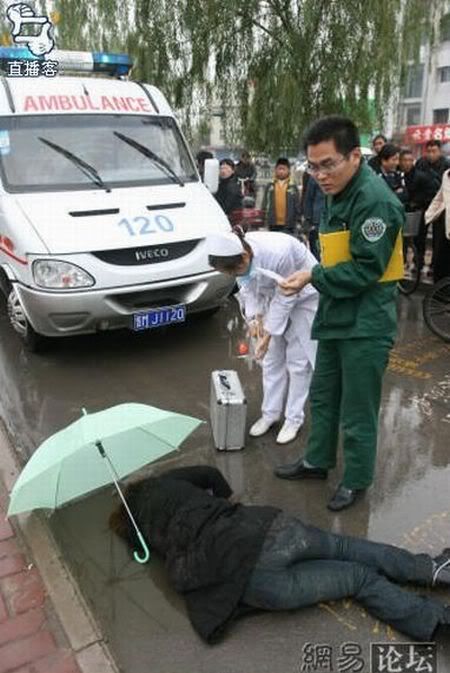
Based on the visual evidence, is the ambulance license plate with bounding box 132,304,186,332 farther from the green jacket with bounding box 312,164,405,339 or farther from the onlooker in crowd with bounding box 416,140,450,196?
the onlooker in crowd with bounding box 416,140,450,196

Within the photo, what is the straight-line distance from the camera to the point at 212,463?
145 inches

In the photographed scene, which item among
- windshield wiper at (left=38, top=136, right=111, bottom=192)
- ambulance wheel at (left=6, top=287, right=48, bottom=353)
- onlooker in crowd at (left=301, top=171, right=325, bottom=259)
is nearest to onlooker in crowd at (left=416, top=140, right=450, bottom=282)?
onlooker in crowd at (left=301, top=171, right=325, bottom=259)

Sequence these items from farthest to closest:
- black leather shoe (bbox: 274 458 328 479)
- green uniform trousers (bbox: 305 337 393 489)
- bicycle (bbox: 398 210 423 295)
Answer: bicycle (bbox: 398 210 423 295)
black leather shoe (bbox: 274 458 328 479)
green uniform trousers (bbox: 305 337 393 489)

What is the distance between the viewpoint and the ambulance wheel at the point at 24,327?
5.21 m

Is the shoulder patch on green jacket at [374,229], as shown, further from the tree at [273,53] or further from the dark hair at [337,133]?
the tree at [273,53]

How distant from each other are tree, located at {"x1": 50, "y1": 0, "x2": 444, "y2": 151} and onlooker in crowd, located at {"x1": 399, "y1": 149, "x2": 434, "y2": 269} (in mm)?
3168

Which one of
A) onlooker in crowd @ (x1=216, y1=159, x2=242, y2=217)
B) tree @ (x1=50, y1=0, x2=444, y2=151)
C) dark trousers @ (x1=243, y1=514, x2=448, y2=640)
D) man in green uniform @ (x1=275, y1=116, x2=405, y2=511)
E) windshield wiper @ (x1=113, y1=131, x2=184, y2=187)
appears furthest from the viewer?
tree @ (x1=50, y1=0, x2=444, y2=151)

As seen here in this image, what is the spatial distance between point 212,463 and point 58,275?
198 centimetres

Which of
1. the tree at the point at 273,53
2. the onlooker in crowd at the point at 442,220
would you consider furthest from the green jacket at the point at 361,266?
the tree at the point at 273,53

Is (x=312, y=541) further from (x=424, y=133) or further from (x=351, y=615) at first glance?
(x=424, y=133)

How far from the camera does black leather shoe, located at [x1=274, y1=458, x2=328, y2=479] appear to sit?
11.3 ft

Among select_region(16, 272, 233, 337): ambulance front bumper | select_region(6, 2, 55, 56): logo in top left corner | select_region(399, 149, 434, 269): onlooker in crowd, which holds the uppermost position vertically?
select_region(6, 2, 55, 56): logo in top left corner

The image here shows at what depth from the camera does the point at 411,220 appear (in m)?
6.81

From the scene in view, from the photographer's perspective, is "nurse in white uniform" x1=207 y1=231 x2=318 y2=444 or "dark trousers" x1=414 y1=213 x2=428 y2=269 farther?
"dark trousers" x1=414 y1=213 x2=428 y2=269
